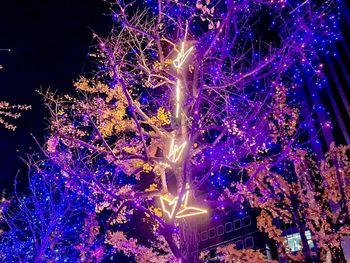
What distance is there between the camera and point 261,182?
12836 millimetres

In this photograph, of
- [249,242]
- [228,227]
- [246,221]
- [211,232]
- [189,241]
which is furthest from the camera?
[211,232]

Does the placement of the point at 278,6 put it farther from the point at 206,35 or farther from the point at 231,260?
the point at 231,260

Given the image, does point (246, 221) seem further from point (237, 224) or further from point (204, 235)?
point (204, 235)

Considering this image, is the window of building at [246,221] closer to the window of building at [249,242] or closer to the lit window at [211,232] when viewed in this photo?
the window of building at [249,242]

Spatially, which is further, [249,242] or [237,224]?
[237,224]

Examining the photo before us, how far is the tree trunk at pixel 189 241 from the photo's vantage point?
245 inches

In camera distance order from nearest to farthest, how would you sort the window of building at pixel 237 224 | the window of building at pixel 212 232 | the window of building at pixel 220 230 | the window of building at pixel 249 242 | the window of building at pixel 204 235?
1. the window of building at pixel 249 242
2. the window of building at pixel 237 224
3. the window of building at pixel 220 230
4. the window of building at pixel 212 232
5. the window of building at pixel 204 235

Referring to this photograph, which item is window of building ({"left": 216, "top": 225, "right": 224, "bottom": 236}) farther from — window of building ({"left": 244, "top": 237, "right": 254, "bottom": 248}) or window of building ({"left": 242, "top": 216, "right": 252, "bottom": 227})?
window of building ({"left": 244, "top": 237, "right": 254, "bottom": 248})

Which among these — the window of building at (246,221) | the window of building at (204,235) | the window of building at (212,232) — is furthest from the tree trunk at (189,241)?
the window of building at (204,235)

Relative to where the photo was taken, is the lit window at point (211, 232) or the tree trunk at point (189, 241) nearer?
the tree trunk at point (189, 241)

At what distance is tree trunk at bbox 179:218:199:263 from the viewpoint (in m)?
6.22

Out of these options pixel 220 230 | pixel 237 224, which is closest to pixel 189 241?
pixel 237 224

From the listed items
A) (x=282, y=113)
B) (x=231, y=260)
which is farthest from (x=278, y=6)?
(x=231, y=260)

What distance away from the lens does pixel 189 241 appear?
6.39 metres
